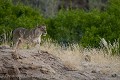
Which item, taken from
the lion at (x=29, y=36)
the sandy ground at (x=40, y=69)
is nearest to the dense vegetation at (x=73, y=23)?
the lion at (x=29, y=36)

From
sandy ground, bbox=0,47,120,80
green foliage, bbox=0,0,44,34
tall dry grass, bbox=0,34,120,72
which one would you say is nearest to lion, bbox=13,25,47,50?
tall dry grass, bbox=0,34,120,72

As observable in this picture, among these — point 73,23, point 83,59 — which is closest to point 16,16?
point 73,23

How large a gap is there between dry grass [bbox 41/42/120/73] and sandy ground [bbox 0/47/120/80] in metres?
0.11

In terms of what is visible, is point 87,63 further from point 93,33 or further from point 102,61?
point 93,33

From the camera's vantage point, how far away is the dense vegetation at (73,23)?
22391mm

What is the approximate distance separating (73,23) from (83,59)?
8046mm

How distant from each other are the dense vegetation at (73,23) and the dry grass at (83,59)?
4.17 metres

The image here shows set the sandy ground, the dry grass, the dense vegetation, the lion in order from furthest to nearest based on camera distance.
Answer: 1. the dense vegetation
2. the lion
3. the dry grass
4. the sandy ground

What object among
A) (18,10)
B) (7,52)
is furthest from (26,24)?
(7,52)

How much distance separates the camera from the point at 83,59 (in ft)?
54.3

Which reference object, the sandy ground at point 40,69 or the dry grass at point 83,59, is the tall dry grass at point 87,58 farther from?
the sandy ground at point 40,69

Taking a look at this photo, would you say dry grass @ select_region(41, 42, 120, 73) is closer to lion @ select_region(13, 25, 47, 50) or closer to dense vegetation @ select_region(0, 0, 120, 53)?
lion @ select_region(13, 25, 47, 50)

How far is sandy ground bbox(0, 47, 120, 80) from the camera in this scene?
43.2 ft

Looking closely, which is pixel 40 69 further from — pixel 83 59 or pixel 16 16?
pixel 16 16
